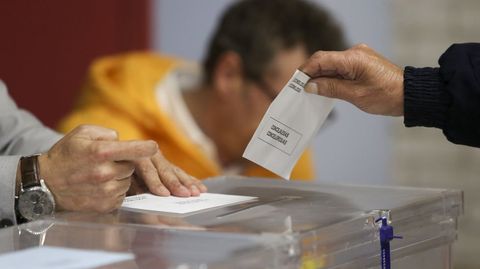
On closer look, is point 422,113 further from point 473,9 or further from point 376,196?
point 473,9

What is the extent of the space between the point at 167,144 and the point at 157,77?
246 millimetres

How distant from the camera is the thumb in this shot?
5.11ft

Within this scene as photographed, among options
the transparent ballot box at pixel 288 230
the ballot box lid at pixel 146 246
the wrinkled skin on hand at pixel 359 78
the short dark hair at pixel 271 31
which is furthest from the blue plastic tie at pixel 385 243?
the short dark hair at pixel 271 31

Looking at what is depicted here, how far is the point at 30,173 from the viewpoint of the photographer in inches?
59.6

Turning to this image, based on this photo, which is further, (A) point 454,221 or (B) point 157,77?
(B) point 157,77

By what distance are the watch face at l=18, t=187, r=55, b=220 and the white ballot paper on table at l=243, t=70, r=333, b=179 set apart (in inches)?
12.7

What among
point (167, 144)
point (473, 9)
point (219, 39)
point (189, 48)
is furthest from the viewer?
point (473, 9)

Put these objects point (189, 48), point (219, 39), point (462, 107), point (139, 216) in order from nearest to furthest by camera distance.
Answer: point (139, 216), point (462, 107), point (219, 39), point (189, 48)

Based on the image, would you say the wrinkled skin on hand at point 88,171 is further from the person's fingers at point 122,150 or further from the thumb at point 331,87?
the thumb at point 331,87

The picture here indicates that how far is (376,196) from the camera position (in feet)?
5.01

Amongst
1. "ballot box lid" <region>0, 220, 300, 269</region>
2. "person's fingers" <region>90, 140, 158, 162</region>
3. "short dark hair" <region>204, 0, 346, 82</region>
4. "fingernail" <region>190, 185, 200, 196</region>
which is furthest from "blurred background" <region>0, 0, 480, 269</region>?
"ballot box lid" <region>0, 220, 300, 269</region>

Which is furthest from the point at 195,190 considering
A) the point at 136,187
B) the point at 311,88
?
the point at 311,88

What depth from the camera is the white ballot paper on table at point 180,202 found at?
143 cm

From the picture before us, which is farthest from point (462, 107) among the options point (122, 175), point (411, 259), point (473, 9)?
point (473, 9)
